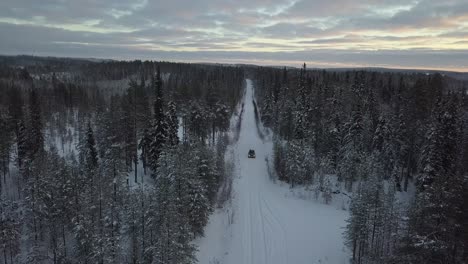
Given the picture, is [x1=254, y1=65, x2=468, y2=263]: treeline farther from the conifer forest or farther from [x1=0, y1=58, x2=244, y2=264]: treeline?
[x1=0, y1=58, x2=244, y2=264]: treeline

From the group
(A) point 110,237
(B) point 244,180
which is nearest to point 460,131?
(B) point 244,180

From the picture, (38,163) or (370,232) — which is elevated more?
(38,163)

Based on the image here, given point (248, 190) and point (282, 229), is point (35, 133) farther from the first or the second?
point (282, 229)

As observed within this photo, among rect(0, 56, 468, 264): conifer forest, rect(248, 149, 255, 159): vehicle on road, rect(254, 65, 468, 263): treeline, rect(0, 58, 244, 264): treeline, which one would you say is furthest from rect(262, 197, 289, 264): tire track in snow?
rect(248, 149, 255, 159): vehicle on road

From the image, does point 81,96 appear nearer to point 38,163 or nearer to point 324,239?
point 38,163

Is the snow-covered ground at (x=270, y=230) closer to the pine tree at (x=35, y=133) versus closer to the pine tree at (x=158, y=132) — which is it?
the pine tree at (x=158, y=132)

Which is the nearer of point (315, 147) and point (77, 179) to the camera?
point (77, 179)
